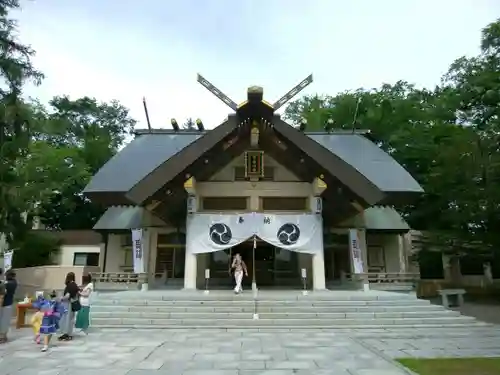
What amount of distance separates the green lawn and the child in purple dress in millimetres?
6622

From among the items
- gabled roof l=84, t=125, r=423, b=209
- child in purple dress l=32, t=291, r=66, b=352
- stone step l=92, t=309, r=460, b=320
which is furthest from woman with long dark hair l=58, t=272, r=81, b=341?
gabled roof l=84, t=125, r=423, b=209

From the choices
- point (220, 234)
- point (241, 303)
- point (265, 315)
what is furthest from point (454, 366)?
point (220, 234)

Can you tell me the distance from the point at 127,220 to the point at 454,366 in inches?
642

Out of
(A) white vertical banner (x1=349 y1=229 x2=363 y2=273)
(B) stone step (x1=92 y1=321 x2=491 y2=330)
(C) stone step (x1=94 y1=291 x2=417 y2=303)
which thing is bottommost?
(B) stone step (x1=92 y1=321 x2=491 y2=330)

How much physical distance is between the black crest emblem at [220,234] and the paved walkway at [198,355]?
521 cm

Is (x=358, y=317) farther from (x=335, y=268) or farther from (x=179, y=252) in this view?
(x=179, y=252)

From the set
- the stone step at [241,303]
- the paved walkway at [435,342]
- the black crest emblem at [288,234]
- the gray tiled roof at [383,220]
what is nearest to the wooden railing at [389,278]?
the stone step at [241,303]

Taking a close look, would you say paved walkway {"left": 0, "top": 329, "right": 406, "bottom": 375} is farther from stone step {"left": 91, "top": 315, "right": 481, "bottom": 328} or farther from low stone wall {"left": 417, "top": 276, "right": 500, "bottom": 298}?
low stone wall {"left": 417, "top": 276, "right": 500, "bottom": 298}

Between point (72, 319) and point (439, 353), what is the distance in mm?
7728

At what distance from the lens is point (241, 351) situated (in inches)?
301

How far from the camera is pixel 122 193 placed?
16016 millimetres

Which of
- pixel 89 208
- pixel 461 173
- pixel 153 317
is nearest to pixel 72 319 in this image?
pixel 153 317

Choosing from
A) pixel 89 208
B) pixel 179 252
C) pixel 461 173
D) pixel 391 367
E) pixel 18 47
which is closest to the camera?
pixel 391 367

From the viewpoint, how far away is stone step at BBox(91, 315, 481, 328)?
10.8m
